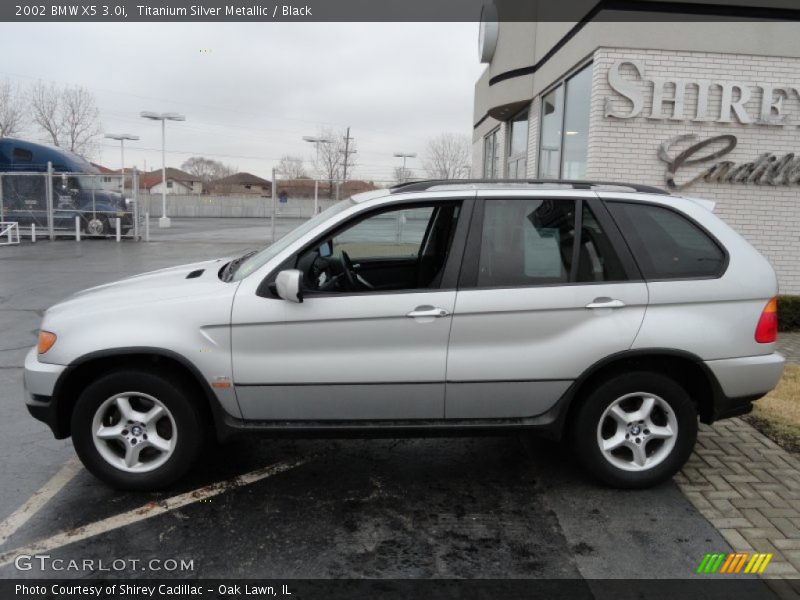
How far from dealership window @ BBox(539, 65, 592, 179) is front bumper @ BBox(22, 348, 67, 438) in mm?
7905

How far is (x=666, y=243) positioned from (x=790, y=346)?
5002mm

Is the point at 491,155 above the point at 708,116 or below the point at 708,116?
above

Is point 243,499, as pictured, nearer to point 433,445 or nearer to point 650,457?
point 433,445

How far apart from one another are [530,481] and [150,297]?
2.55 m

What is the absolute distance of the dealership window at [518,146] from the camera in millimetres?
14219

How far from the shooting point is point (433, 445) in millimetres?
4652

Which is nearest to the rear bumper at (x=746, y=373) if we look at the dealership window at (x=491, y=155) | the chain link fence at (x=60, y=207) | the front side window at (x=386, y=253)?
the front side window at (x=386, y=253)

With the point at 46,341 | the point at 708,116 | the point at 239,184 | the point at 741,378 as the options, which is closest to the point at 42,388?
the point at 46,341

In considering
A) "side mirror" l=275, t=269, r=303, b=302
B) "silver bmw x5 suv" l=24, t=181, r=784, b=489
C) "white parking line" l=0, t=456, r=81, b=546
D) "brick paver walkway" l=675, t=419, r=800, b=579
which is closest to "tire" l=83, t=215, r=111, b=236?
"white parking line" l=0, t=456, r=81, b=546

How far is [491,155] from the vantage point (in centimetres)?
1909

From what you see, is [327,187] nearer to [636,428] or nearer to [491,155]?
[491,155]

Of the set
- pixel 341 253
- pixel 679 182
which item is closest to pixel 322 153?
pixel 679 182

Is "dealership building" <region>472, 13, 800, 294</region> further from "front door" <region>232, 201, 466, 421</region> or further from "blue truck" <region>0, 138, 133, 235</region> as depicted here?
"blue truck" <region>0, 138, 133, 235</region>

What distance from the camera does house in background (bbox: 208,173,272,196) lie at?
9419 centimetres
